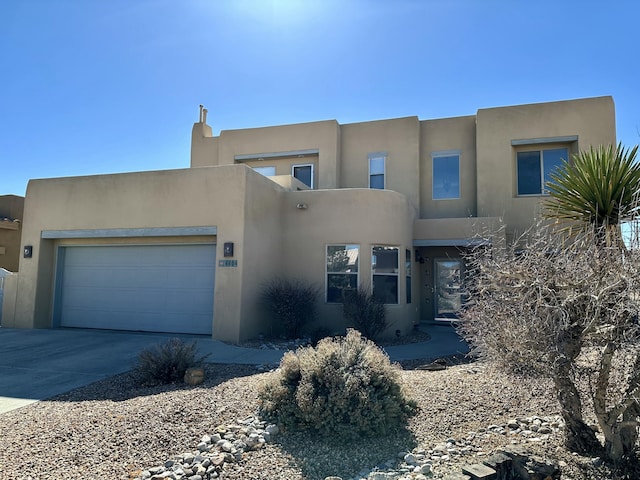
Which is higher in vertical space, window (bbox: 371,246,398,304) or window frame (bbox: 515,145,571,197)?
window frame (bbox: 515,145,571,197)

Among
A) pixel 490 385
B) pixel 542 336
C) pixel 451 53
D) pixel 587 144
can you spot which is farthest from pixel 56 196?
pixel 587 144

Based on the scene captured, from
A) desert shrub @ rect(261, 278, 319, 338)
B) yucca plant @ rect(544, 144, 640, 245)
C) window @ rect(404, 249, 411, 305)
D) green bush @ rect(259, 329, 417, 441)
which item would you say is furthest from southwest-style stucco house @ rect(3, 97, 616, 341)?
green bush @ rect(259, 329, 417, 441)

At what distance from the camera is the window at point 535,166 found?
15180mm

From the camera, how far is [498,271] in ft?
14.1

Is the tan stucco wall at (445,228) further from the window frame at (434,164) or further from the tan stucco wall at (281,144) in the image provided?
the tan stucco wall at (281,144)

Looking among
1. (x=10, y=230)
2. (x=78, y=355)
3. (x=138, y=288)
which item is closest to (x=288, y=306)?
(x=138, y=288)

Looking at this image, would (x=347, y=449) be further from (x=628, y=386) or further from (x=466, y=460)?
(x=628, y=386)

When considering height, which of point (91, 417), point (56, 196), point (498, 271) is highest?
point (56, 196)

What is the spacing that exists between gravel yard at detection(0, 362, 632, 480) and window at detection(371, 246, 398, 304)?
6424mm

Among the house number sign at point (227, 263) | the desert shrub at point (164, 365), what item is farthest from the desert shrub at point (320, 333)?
the desert shrub at point (164, 365)

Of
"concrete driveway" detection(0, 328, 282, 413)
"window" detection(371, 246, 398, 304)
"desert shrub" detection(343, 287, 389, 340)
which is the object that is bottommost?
"concrete driveway" detection(0, 328, 282, 413)

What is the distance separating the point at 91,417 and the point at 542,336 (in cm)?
529

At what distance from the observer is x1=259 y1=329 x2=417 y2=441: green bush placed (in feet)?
15.6

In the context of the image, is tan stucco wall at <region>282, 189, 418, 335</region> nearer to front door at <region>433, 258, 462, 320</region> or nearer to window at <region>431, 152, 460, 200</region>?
front door at <region>433, 258, 462, 320</region>
